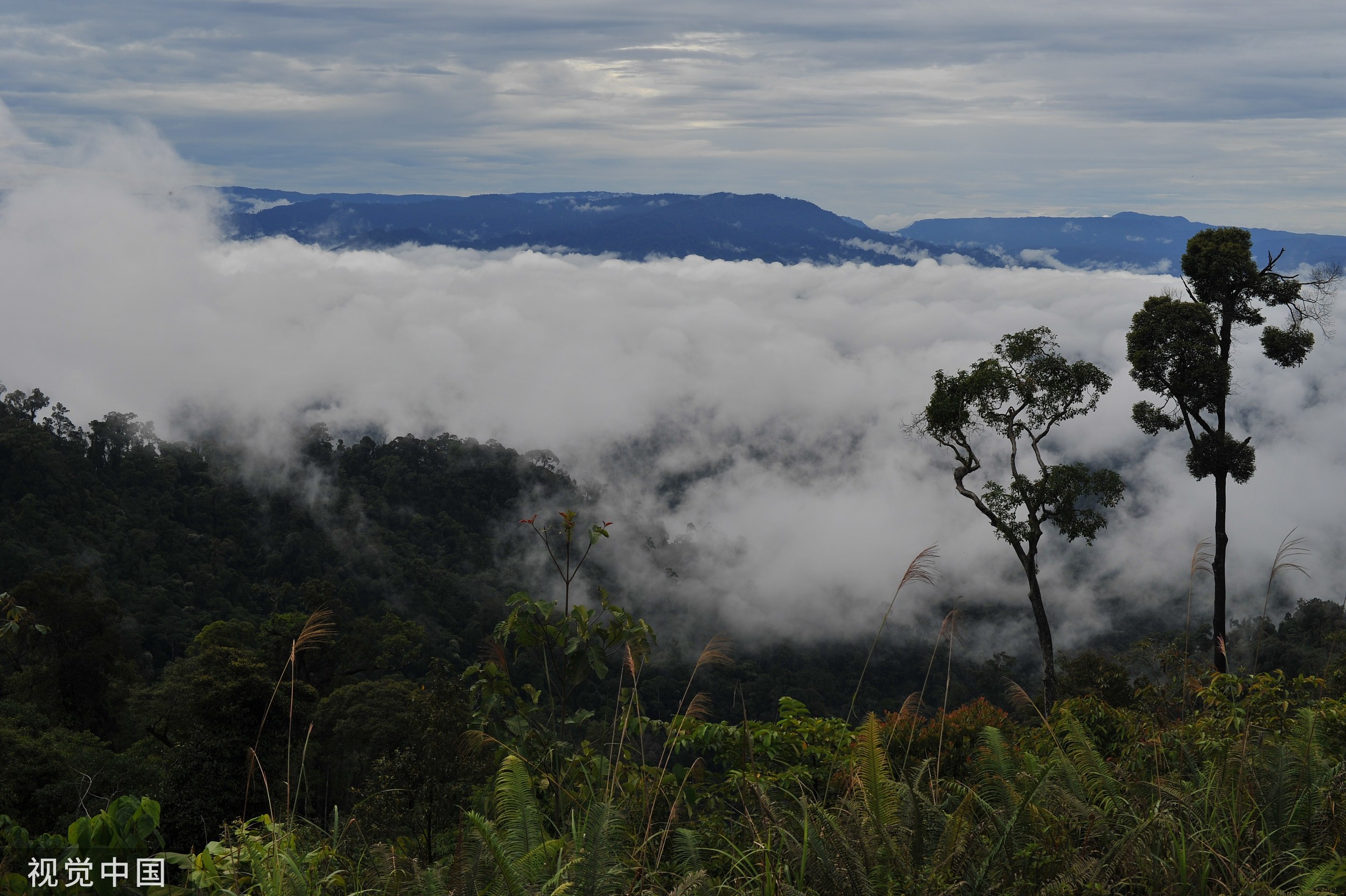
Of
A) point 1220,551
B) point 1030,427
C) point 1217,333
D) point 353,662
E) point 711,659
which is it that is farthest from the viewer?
point 353,662

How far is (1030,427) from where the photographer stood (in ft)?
44.2

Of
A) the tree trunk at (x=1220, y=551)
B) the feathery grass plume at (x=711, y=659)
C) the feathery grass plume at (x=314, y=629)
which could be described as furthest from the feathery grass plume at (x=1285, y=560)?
the tree trunk at (x=1220, y=551)

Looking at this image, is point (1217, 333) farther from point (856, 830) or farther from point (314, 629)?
point (314, 629)

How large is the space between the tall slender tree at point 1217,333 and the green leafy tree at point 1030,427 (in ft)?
2.67

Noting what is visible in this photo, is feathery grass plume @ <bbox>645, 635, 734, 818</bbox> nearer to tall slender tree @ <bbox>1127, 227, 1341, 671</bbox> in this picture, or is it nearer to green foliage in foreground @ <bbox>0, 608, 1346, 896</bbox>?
green foliage in foreground @ <bbox>0, 608, 1346, 896</bbox>

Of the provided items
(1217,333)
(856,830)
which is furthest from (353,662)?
(856,830)

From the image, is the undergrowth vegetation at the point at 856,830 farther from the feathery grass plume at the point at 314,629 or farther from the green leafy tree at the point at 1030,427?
the green leafy tree at the point at 1030,427

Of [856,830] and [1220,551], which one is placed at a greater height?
[856,830]

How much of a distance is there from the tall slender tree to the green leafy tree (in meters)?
0.81

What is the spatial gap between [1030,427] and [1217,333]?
104 inches

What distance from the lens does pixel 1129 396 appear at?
124375 millimetres

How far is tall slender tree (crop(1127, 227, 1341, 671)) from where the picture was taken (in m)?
11.8

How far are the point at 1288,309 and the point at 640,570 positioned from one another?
57.3m

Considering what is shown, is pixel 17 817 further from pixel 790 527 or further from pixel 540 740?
pixel 790 527
